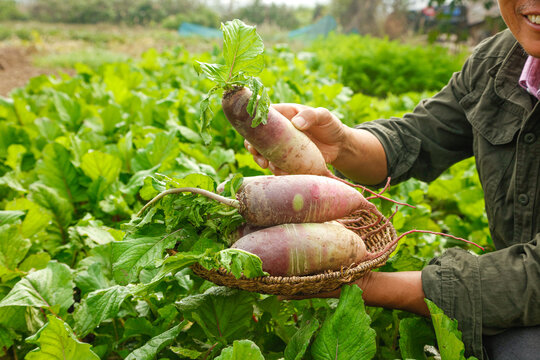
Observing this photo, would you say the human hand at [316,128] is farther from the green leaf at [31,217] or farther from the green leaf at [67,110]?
the green leaf at [67,110]

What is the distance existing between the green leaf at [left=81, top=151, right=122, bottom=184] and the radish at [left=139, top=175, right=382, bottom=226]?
128cm

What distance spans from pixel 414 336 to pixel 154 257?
1.01m

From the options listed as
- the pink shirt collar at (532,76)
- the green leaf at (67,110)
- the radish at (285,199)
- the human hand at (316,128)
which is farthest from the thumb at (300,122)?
the green leaf at (67,110)

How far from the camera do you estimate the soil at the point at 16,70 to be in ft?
29.8

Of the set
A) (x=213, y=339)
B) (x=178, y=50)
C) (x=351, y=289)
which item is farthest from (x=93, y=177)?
(x=178, y=50)

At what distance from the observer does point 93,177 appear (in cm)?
290

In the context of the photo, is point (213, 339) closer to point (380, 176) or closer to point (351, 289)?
point (351, 289)

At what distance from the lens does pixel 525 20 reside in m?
1.81

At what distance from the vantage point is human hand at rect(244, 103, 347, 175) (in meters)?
2.05

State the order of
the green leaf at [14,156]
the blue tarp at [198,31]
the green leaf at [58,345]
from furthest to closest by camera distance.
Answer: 1. the blue tarp at [198,31]
2. the green leaf at [14,156]
3. the green leaf at [58,345]

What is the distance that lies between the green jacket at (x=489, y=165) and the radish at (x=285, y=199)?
437mm

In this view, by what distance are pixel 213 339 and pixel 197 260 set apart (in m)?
0.53

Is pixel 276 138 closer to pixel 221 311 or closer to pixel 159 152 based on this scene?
pixel 221 311

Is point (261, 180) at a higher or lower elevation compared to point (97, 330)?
higher
